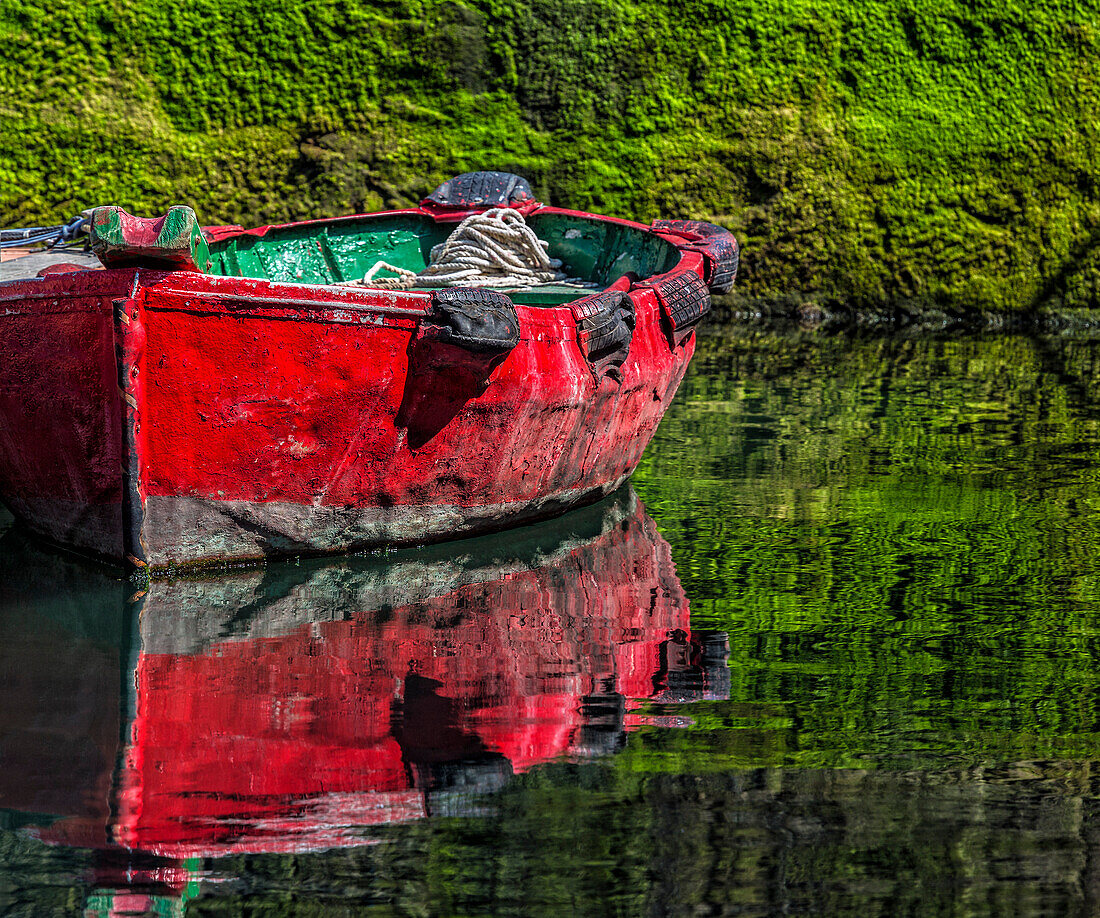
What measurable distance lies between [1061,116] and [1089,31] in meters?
0.85

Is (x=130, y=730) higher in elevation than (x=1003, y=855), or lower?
higher

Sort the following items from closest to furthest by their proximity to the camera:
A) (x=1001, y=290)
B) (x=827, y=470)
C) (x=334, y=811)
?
(x=334, y=811) < (x=827, y=470) < (x=1001, y=290)

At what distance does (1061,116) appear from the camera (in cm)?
1159

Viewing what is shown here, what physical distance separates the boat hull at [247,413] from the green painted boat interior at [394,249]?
1961mm

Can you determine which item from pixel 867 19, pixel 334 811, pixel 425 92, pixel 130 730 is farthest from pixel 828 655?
pixel 867 19

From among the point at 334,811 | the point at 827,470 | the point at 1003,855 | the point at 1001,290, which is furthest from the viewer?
the point at 1001,290

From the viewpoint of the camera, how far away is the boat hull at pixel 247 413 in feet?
12.4

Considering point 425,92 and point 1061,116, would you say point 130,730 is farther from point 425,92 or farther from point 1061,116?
point 1061,116

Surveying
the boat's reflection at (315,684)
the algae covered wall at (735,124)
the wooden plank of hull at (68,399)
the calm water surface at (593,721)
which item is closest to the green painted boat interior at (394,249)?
the calm water surface at (593,721)

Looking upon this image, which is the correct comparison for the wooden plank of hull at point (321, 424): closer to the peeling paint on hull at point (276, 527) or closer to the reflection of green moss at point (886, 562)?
the peeling paint on hull at point (276, 527)

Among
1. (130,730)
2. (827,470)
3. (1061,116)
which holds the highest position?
(1061,116)

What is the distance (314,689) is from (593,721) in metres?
0.71

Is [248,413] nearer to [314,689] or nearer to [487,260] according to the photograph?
[314,689]

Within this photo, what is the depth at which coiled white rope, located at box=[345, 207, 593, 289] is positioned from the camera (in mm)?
6156
